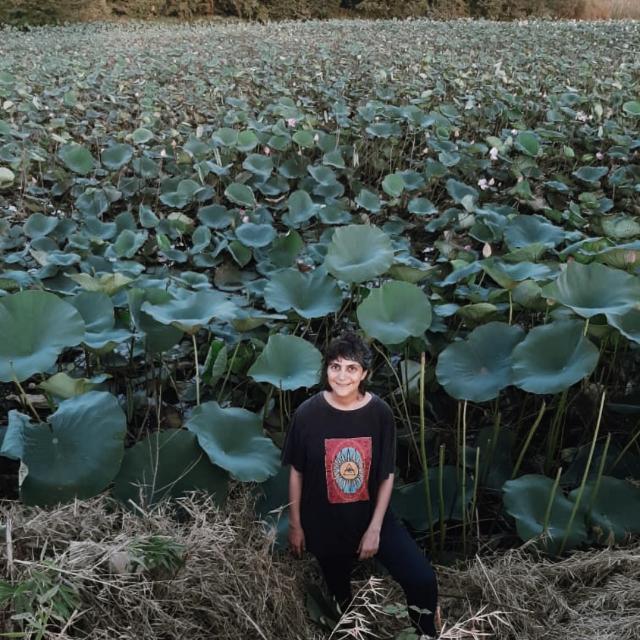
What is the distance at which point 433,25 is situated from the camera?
35.1 ft

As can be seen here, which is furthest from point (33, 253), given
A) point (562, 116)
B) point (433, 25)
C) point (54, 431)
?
point (433, 25)

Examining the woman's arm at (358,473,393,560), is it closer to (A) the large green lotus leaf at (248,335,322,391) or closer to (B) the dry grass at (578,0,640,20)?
(A) the large green lotus leaf at (248,335,322,391)

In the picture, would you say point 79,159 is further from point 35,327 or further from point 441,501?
point 441,501

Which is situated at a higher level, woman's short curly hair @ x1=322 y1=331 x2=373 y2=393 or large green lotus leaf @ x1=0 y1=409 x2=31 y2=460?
woman's short curly hair @ x1=322 y1=331 x2=373 y2=393

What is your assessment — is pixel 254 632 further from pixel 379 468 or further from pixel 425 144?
pixel 425 144

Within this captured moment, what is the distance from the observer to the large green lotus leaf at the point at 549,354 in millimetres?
1522

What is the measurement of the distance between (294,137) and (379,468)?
234 centimetres

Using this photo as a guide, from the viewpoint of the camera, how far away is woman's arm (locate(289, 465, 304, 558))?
140 centimetres

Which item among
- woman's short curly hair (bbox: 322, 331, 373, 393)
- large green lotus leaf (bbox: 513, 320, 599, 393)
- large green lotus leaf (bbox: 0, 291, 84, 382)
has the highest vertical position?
woman's short curly hair (bbox: 322, 331, 373, 393)

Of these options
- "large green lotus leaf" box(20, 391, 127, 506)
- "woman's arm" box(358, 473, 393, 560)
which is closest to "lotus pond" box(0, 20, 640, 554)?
"large green lotus leaf" box(20, 391, 127, 506)

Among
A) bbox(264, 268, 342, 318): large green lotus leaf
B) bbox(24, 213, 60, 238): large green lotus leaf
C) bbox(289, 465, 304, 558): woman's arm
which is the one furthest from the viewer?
bbox(24, 213, 60, 238): large green lotus leaf

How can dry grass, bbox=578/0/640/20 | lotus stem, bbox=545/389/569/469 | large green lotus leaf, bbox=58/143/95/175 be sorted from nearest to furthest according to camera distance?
lotus stem, bbox=545/389/569/469 → large green lotus leaf, bbox=58/143/95/175 → dry grass, bbox=578/0/640/20

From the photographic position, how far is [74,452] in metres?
1.39

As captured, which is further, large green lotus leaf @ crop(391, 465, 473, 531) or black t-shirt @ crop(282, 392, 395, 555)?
large green lotus leaf @ crop(391, 465, 473, 531)
